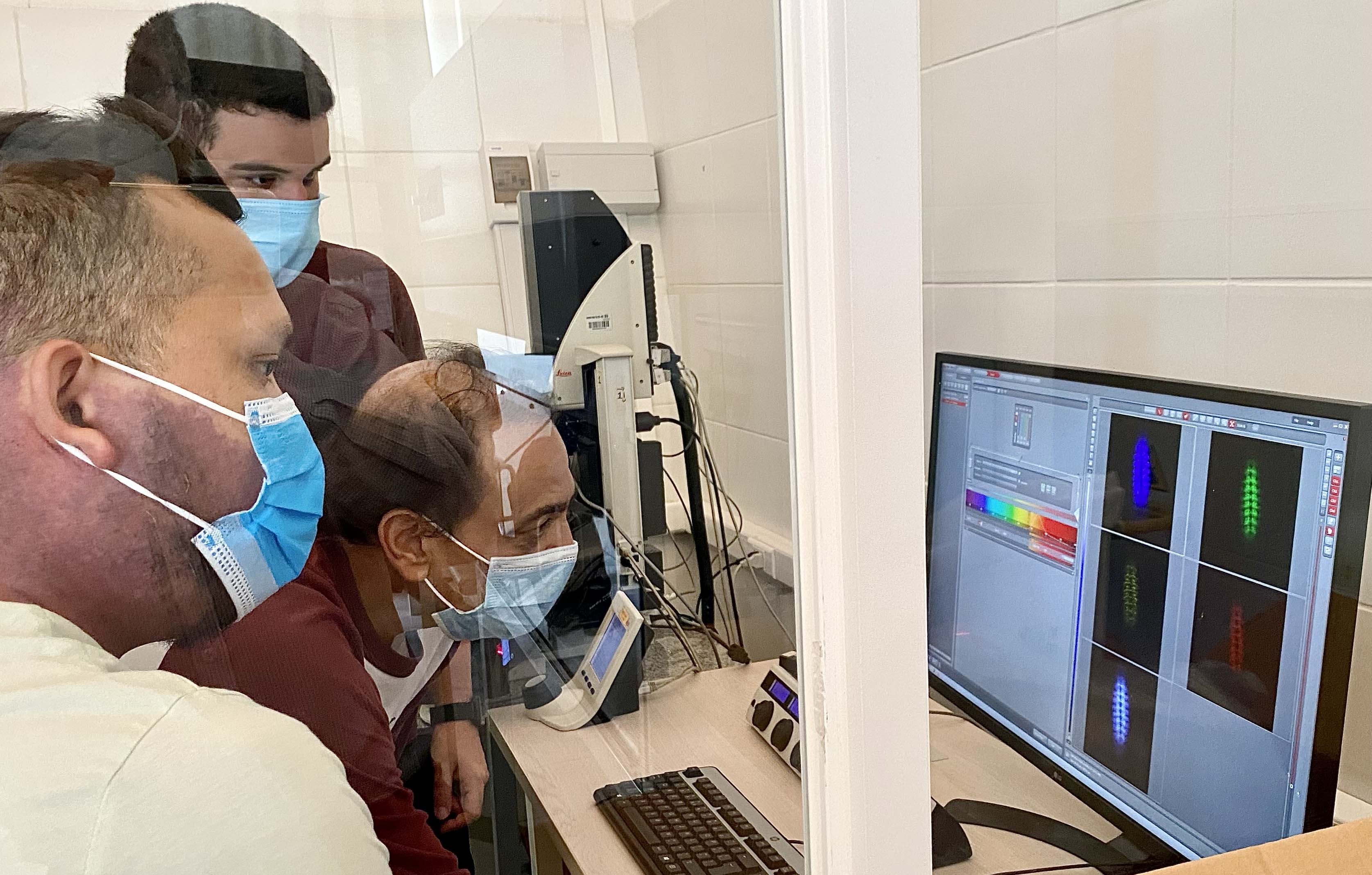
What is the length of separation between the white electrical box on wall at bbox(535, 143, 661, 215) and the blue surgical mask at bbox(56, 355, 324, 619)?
0.22m

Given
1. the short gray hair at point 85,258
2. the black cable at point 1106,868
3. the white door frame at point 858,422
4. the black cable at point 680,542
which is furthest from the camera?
the black cable at point 1106,868

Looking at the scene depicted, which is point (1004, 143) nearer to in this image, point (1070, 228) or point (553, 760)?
point (1070, 228)

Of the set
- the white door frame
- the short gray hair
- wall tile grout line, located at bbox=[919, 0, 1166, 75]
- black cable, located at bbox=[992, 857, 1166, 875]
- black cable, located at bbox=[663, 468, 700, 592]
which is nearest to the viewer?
the short gray hair

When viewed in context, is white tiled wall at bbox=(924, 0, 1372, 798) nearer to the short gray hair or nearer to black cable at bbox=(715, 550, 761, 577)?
black cable at bbox=(715, 550, 761, 577)

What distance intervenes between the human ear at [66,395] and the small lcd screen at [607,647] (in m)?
0.34

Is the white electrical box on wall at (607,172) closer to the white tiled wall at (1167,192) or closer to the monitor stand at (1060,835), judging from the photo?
the white tiled wall at (1167,192)

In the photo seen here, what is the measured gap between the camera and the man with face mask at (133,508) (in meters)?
0.51

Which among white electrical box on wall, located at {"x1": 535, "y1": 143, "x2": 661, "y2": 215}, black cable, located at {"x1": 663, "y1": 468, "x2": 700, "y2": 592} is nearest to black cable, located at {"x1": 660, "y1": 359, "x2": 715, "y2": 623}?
black cable, located at {"x1": 663, "y1": 468, "x2": 700, "y2": 592}

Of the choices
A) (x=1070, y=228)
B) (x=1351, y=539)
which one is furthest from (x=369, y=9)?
(x=1070, y=228)

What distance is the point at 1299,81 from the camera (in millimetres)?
1034

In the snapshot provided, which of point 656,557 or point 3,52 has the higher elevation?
point 3,52

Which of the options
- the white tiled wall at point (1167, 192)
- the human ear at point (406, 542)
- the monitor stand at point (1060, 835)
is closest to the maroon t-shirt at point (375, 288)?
the human ear at point (406, 542)

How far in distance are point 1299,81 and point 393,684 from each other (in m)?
1.05

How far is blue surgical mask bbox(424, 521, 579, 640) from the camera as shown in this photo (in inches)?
26.9
